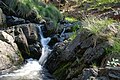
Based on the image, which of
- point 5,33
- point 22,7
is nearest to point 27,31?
point 5,33

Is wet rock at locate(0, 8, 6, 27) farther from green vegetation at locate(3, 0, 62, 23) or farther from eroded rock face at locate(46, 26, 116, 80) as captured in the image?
eroded rock face at locate(46, 26, 116, 80)

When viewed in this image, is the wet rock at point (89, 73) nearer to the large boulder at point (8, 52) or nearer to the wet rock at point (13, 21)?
the large boulder at point (8, 52)

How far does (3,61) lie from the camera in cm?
1018

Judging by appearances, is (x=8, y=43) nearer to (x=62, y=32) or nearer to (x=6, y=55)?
(x=6, y=55)

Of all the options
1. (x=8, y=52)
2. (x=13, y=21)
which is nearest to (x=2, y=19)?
(x=13, y=21)

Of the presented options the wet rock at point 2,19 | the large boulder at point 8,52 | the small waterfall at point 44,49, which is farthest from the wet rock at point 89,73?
the wet rock at point 2,19

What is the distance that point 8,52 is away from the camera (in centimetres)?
1059

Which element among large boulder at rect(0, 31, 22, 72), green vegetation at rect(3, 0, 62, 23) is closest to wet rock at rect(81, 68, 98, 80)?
large boulder at rect(0, 31, 22, 72)

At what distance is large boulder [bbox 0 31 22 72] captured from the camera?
10227 millimetres

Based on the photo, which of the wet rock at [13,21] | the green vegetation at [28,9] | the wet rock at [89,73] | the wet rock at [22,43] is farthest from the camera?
the green vegetation at [28,9]

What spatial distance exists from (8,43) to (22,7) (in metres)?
4.26

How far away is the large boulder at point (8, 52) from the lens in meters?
10.2

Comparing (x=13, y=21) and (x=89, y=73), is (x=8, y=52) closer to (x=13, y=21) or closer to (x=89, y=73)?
(x=13, y=21)

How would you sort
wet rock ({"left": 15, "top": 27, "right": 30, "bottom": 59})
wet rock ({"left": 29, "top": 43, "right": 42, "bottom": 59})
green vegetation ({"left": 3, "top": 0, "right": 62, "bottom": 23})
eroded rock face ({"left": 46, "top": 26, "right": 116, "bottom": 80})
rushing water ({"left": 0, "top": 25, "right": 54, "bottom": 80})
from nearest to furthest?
eroded rock face ({"left": 46, "top": 26, "right": 116, "bottom": 80}) < rushing water ({"left": 0, "top": 25, "right": 54, "bottom": 80}) < wet rock ({"left": 15, "top": 27, "right": 30, "bottom": 59}) < wet rock ({"left": 29, "top": 43, "right": 42, "bottom": 59}) < green vegetation ({"left": 3, "top": 0, "right": 62, "bottom": 23})
